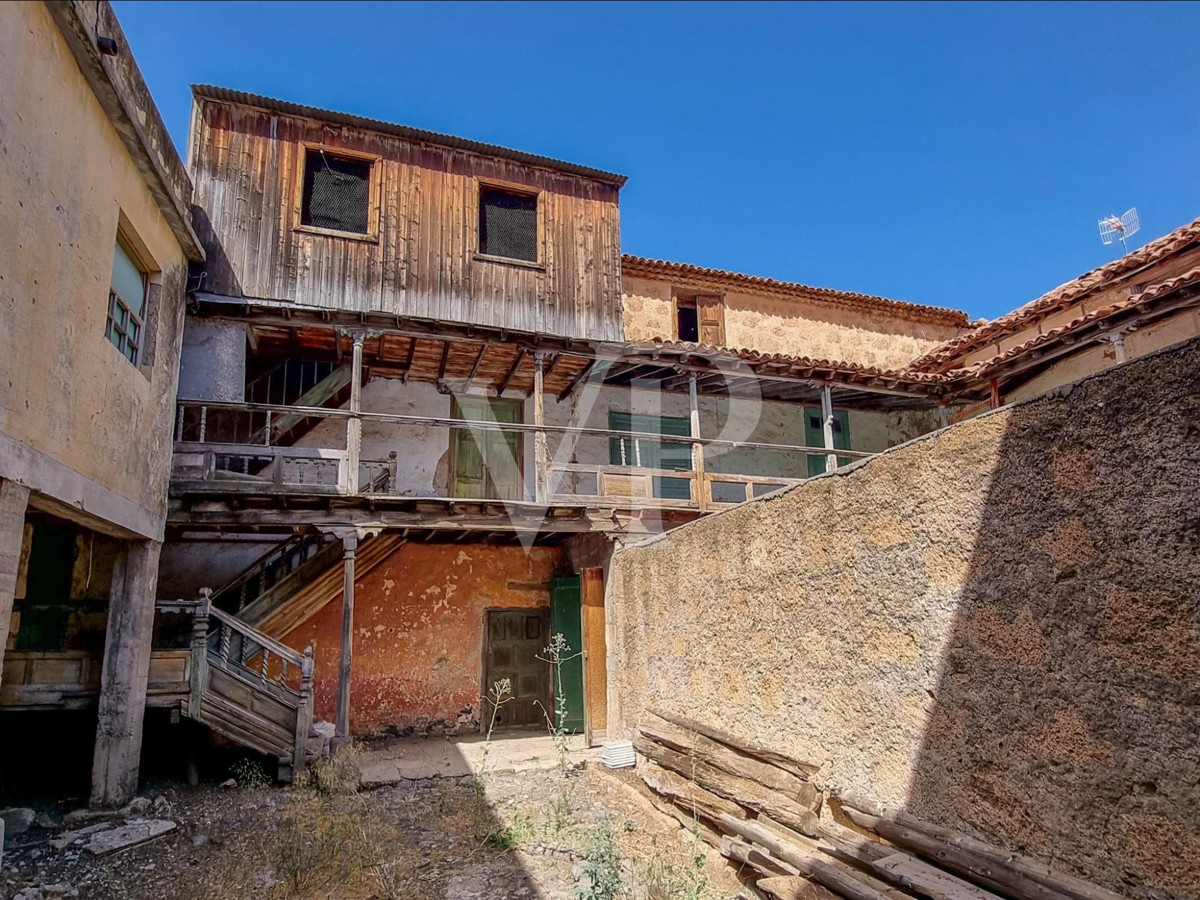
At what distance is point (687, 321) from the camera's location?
50.6ft

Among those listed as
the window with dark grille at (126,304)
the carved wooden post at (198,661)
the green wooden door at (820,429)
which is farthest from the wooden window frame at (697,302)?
the carved wooden post at (198,661)

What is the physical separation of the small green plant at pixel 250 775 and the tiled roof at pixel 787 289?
33.2ft

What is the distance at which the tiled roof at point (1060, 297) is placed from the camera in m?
10.1

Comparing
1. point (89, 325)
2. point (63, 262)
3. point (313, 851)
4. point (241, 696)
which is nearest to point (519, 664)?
point (241, 696)

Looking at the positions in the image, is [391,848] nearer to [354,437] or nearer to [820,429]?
[354,437]

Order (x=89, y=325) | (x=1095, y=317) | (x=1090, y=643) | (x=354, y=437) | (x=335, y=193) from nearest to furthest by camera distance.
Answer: (x=1090, y=643) < (x=89, y=325) < (x=354, y=437) < (x=1095, y=317) < (x=335, y=193)

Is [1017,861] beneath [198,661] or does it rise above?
beneath

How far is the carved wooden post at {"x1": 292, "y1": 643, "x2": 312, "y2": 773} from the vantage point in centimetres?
853

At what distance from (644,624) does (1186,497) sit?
6107mm

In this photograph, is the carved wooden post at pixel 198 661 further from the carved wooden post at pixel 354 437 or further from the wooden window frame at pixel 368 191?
the wooden window frame at pixel 368 191

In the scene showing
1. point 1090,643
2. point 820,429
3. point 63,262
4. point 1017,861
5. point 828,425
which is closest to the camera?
point 1090,643

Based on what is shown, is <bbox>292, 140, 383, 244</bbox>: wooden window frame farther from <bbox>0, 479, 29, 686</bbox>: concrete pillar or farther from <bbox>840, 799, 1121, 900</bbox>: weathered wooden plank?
<bbox>840, 799, 1121, 900</bbox>: weathered wooden plank

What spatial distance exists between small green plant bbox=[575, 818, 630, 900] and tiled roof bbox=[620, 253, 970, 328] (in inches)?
409

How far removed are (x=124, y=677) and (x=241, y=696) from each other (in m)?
1.18
